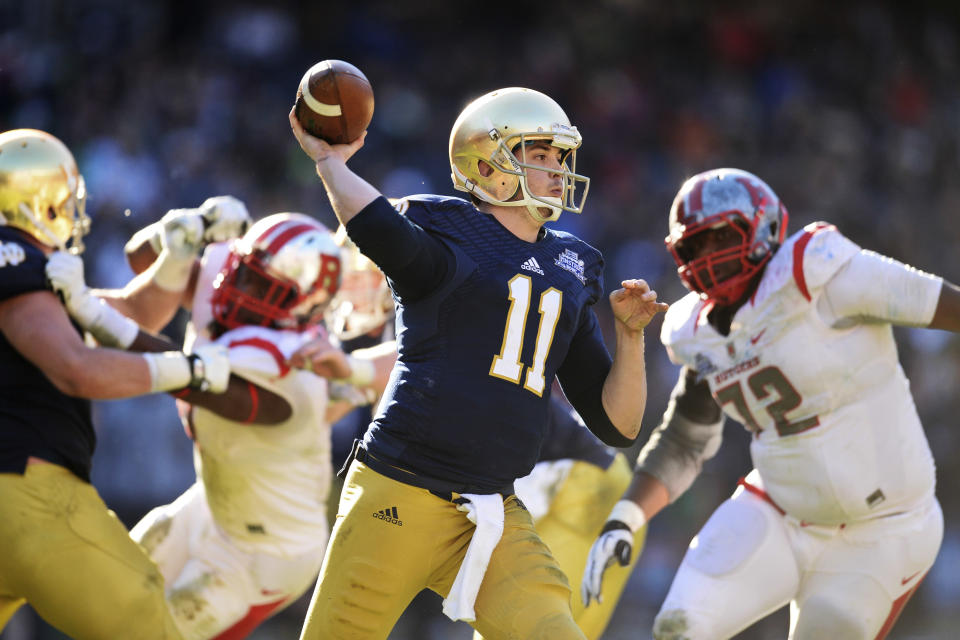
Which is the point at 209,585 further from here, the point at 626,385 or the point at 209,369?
the point at 626,385

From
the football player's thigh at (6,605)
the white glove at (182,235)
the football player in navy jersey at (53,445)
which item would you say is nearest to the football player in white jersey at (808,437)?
the football player in navy jersey at (53,445)

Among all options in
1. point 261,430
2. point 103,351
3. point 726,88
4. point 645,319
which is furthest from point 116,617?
point 726,88

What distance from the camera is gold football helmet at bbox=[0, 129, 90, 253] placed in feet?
12.5

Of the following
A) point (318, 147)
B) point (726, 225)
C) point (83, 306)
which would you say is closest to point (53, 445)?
point (83, 306)

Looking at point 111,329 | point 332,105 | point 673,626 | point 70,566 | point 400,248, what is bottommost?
point 673,626

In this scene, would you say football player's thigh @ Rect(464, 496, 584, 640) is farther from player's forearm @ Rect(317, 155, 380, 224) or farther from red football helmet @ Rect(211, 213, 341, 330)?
red football helmet @ Rect(211, 213, 341, 330)

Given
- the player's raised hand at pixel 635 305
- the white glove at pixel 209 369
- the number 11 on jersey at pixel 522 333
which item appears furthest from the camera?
the white glove at pixel 209 369

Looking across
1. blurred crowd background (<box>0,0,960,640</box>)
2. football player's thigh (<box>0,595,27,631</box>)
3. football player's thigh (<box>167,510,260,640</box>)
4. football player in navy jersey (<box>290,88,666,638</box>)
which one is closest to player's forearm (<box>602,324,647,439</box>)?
football player in navy jersey (<box>290,88,666,638</box>)

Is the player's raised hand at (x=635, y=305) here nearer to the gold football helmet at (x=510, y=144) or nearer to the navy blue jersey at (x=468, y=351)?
the navy blue jersey at (x=468, y=351)

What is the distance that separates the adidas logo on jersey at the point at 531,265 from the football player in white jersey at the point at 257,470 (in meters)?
1.54

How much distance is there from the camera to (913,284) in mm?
3773

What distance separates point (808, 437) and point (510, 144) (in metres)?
1.46

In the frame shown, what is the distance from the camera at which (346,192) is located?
9.29ft

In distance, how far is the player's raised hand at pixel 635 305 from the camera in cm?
321
